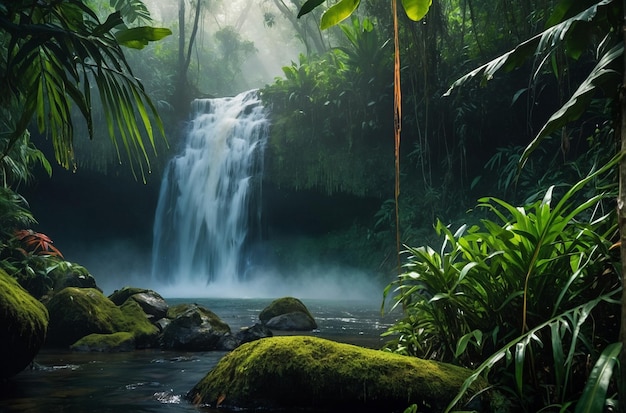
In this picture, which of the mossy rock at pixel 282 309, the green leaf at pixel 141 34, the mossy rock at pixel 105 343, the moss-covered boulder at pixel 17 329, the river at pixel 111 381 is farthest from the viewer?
the mossy rock at pixel 282 309

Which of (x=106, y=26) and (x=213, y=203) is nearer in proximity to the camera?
(x=106, y=26)

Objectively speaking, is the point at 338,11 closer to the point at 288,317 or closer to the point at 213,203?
the point at 288,317

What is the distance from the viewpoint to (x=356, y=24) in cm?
1360

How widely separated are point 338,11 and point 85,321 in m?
5.94

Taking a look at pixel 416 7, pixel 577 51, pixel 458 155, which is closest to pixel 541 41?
pixel 577 51

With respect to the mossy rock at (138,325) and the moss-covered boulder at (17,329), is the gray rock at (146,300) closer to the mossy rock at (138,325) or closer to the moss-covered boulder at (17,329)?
the mossy rock at (138,325)

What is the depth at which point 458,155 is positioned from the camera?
41.7ft

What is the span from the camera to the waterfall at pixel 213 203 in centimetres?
1638

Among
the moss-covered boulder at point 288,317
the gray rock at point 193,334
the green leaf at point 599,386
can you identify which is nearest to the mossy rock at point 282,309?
the moss-covered boulder at point 288,317

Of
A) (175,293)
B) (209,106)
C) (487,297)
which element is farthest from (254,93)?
(487,297)

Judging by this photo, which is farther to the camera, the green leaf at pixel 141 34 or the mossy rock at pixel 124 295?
the mossy rock at pixel 124 295

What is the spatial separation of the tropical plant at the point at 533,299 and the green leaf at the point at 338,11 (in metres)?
1.21

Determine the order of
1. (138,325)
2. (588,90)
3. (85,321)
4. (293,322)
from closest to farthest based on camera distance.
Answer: (588,90)
(85,321)
(138,325)
(293,322)

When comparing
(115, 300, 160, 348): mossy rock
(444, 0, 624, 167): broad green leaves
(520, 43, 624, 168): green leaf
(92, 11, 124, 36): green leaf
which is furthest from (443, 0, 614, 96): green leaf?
(115, 300, 160, 348): mossy rock
